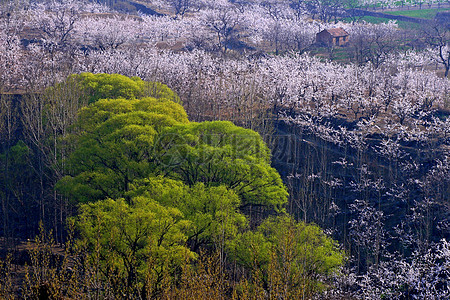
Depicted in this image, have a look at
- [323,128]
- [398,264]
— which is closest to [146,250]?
[398,264]

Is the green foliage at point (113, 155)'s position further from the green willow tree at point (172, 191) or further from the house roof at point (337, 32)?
the house roof at point (337, 32)

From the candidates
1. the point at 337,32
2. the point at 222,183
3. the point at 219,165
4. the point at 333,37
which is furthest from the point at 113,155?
the point at 337,32

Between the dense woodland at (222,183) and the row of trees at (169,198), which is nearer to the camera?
the dense woodland at (222,183)

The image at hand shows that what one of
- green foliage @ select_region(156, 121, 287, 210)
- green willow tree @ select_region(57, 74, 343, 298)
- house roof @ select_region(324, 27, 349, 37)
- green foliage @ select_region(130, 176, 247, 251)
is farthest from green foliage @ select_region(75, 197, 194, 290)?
house roof @ select_region(324, 27, 349, 37)

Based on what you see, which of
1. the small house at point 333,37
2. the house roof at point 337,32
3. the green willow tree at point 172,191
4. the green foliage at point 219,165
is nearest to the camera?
the green willow tree at point 172,191

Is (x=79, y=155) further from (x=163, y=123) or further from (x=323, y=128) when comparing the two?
(x=323, y=128)

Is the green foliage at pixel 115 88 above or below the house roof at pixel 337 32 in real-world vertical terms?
below

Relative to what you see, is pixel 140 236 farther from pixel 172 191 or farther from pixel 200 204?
pixel 200 204

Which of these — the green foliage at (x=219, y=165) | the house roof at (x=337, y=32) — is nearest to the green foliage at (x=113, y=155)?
the green foliage at (x=219, y=165)
